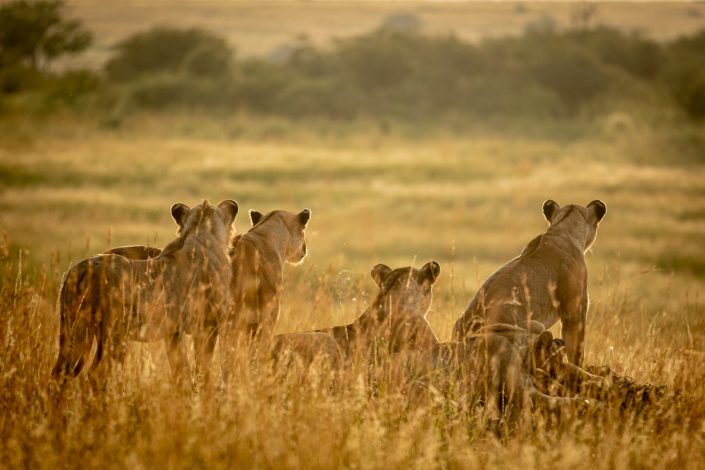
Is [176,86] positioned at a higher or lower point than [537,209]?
higher

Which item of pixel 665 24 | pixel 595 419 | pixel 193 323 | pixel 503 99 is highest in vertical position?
pixel 665 24

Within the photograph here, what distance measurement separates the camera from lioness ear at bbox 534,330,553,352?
23.6 feet

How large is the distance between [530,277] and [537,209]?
17275 mm

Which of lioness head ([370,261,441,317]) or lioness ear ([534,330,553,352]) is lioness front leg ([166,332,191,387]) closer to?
lioness head ([370,261,441,317])

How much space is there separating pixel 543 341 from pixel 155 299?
2308mm

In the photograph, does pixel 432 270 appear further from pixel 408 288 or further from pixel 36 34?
pixel 36 34

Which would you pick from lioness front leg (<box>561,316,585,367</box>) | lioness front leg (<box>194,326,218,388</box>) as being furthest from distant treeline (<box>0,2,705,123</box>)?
lioness front leg (<box>561,316,585,367</box>)

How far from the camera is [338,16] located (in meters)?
128

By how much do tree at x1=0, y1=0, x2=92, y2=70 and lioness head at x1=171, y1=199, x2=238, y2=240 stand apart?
45.7 m

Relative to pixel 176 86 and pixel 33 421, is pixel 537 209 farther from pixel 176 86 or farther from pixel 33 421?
pixel 176 86

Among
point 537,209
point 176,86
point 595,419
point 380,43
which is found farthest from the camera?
point 380,43

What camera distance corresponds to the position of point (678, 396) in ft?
23.5

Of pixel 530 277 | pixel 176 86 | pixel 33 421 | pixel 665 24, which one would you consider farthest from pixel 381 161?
pixel 665 24

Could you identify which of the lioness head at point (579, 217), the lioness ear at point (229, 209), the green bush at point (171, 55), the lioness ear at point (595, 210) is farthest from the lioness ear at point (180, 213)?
the green bush at point (171, 55)
